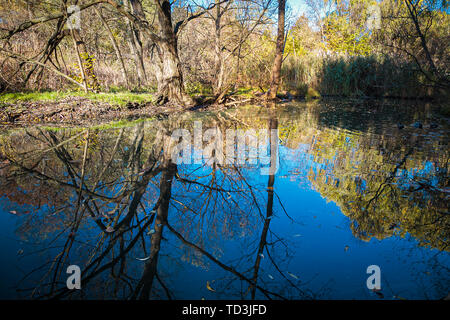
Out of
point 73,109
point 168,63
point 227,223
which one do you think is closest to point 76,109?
point 73,109

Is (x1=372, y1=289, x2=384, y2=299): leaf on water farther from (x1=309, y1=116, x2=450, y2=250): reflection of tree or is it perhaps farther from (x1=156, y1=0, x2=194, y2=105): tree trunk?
(x1=156, y1=0, x2=194, y2=105): tree trunk

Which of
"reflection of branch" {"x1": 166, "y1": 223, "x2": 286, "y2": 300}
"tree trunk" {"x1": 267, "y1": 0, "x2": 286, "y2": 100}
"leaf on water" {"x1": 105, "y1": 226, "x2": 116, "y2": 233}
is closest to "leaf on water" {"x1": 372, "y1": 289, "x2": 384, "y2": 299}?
"reflection of branch" {"x1": 166, "y1": 223, "x2": 286, "y2": 300}

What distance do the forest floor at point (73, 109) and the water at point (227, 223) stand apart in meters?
3.04

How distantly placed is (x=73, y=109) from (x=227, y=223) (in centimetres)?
694

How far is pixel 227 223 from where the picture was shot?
2234mm

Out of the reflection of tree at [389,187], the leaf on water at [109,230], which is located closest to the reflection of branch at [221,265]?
the leaf on water at [109,230]

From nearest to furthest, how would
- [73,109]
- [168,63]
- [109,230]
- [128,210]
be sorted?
1. [109,230]
2. [128,210]
3. [73,109]
4. [168,63]

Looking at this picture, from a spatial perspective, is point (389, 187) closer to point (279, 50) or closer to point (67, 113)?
point (67, 113)

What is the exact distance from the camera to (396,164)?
3.45 meters

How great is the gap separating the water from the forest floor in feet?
9.96

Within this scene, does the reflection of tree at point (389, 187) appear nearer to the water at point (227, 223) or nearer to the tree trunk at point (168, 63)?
the water at point (227, 223)

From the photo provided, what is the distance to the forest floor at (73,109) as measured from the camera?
679cm
